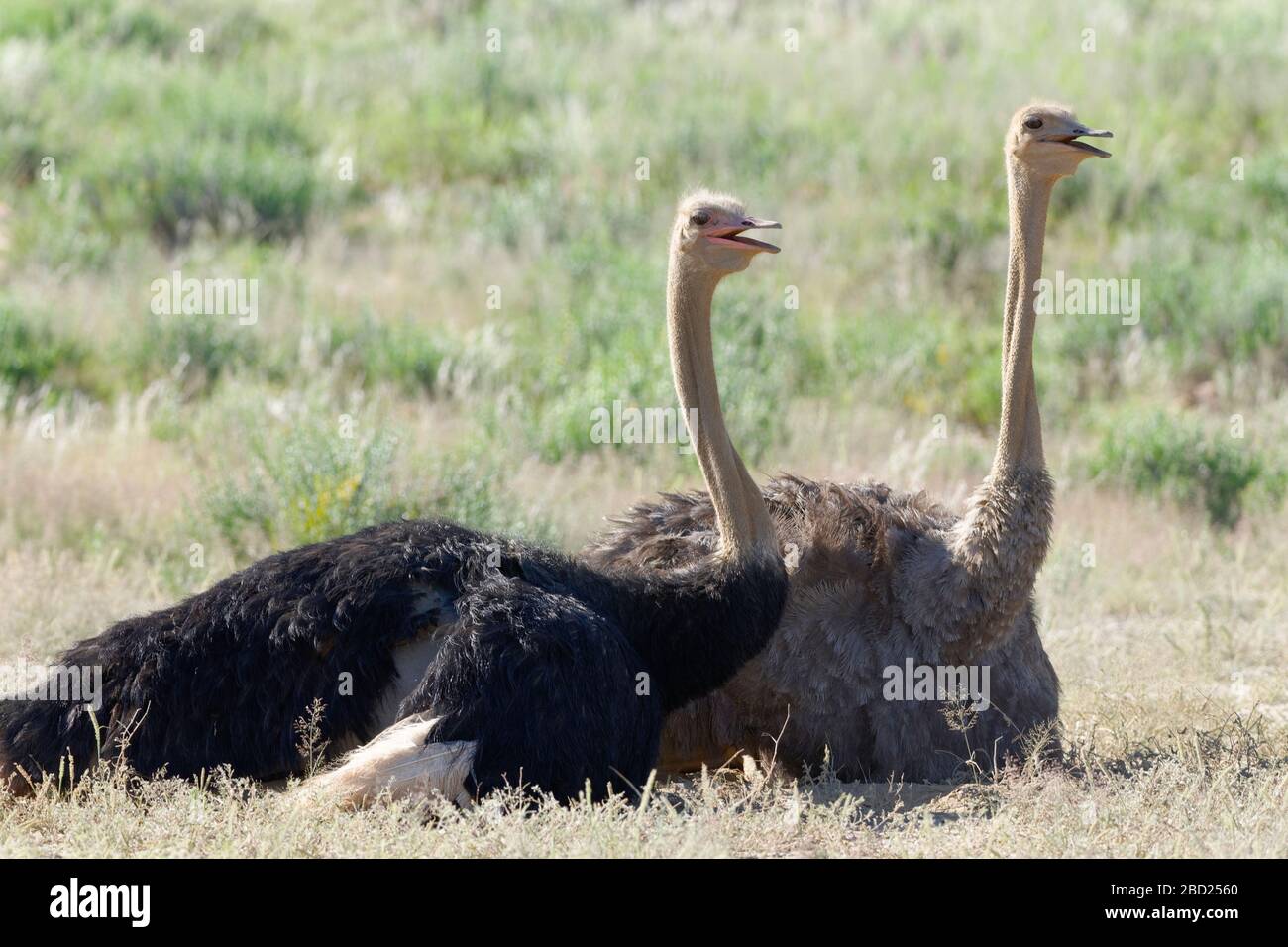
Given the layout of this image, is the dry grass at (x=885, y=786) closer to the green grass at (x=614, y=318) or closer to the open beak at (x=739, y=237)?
the green grass at (x=614, y=318)

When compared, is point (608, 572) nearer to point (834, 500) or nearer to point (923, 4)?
point (834, 500)

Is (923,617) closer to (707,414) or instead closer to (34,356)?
(707,414)

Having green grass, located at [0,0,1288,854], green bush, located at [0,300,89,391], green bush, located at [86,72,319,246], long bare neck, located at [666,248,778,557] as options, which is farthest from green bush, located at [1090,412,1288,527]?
green bush, located at [86,72,319,246]

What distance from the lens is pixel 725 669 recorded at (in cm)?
578

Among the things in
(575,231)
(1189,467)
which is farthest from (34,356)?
(1189,467)

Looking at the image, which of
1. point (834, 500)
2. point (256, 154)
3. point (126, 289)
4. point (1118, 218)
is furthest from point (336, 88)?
point (834, 500)

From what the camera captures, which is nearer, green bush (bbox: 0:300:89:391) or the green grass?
the green grass

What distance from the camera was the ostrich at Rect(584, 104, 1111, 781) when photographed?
5918mm

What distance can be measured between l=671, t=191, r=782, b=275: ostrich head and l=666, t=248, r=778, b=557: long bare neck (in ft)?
0.11

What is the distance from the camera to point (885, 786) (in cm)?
585

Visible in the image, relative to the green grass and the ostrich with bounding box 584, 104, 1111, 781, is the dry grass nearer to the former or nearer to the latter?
the green grass

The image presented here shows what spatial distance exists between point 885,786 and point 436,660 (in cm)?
151

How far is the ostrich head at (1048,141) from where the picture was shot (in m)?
6.03

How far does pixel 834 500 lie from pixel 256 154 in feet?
39.5
